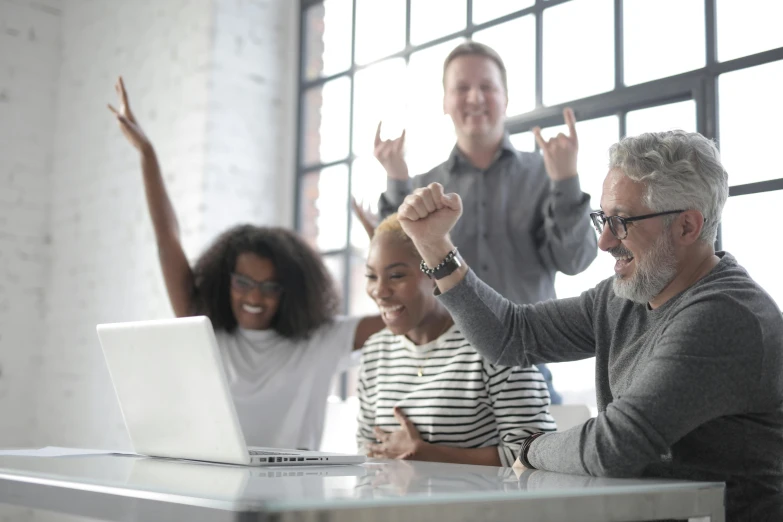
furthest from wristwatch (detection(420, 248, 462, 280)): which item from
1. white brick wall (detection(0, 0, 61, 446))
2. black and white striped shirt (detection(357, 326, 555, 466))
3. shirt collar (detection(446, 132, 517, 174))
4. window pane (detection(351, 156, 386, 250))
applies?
white brick wall (detection(0, 0, 61, 446))

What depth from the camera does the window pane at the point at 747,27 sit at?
2762mm

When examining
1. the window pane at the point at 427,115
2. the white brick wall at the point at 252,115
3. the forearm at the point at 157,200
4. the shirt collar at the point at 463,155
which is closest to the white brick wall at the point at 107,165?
the white brick wall at the point at 252,115

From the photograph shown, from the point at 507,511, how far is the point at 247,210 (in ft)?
11.6

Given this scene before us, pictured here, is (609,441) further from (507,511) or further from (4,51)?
(4,51)

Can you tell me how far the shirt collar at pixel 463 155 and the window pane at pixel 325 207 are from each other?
147 centimetres

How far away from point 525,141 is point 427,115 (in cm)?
53

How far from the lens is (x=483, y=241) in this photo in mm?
2826

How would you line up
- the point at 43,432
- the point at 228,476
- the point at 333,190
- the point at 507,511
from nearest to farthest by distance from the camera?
the point at 507,511 < the point at 228,476 < the point at 333,190 < the point at 43,432

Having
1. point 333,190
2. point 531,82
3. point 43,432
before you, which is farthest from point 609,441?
point 43,432

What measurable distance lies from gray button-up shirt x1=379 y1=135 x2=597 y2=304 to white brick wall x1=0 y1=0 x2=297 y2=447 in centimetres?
174

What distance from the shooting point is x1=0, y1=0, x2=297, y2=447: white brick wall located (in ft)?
14.5

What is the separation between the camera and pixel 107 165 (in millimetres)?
4992

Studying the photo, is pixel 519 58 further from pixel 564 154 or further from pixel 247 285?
pixel 247 285

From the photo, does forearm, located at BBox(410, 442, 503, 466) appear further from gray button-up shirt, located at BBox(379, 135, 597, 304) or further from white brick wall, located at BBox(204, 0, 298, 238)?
white brick wall, located at BBox(204, 0, 298, 238)
